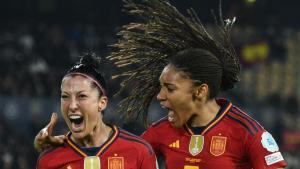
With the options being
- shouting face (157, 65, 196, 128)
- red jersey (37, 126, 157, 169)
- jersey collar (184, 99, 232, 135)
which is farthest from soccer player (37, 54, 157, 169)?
jersey collar (184, 99, 232, 135)

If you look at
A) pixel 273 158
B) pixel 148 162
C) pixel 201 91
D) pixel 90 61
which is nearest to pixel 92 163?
pixel 148 162

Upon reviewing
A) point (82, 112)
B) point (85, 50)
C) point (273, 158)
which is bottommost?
point (273, 158)

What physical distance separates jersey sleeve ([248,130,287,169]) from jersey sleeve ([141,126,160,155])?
668 millimetres

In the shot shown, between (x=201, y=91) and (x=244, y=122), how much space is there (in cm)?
34

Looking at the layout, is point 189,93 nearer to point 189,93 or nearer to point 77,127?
point 189,93

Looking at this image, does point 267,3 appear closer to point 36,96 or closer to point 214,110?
point 36,96

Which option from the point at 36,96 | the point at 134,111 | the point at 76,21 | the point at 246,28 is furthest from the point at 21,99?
the point at 134,111

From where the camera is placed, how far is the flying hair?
5.02 metres

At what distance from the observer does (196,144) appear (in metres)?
4.90

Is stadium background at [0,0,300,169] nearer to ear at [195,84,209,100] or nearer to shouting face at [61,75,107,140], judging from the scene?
ear at [195,84,209,100]

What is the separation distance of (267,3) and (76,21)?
451cm

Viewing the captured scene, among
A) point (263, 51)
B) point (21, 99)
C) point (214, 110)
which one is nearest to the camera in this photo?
point (214, 110)

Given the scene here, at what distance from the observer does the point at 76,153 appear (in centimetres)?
458

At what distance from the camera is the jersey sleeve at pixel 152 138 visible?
509 cm
